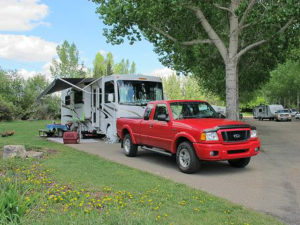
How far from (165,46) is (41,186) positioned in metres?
15.4

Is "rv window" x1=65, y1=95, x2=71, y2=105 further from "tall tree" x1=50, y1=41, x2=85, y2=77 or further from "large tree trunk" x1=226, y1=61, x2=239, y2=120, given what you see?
"tall tree" x1=50, y1=41, x2=85, y2=77

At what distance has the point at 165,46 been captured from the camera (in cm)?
2023

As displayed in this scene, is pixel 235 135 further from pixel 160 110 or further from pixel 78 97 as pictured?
pixel 78 97

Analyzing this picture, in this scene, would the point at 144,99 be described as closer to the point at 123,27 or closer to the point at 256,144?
the point at 123,27

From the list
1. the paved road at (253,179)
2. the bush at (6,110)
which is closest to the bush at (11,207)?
the paved road at (253,179)

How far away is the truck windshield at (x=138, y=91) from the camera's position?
1410 cm

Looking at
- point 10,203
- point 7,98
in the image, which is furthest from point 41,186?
point 7,98

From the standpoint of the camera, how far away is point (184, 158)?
8.46m

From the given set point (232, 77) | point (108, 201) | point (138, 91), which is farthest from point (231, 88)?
point (108, 201)

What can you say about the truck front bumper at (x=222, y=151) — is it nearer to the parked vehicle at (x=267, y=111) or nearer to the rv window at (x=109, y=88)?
the rv window at (x=109, y=88)

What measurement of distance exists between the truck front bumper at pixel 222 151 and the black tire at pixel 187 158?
18 cm

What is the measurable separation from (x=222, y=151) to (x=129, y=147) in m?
4.07

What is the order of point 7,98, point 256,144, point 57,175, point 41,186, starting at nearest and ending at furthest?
point 41,186, point 57,175, point 256,144, point 7,98

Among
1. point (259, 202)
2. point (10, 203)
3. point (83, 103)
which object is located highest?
point (83, 103)
